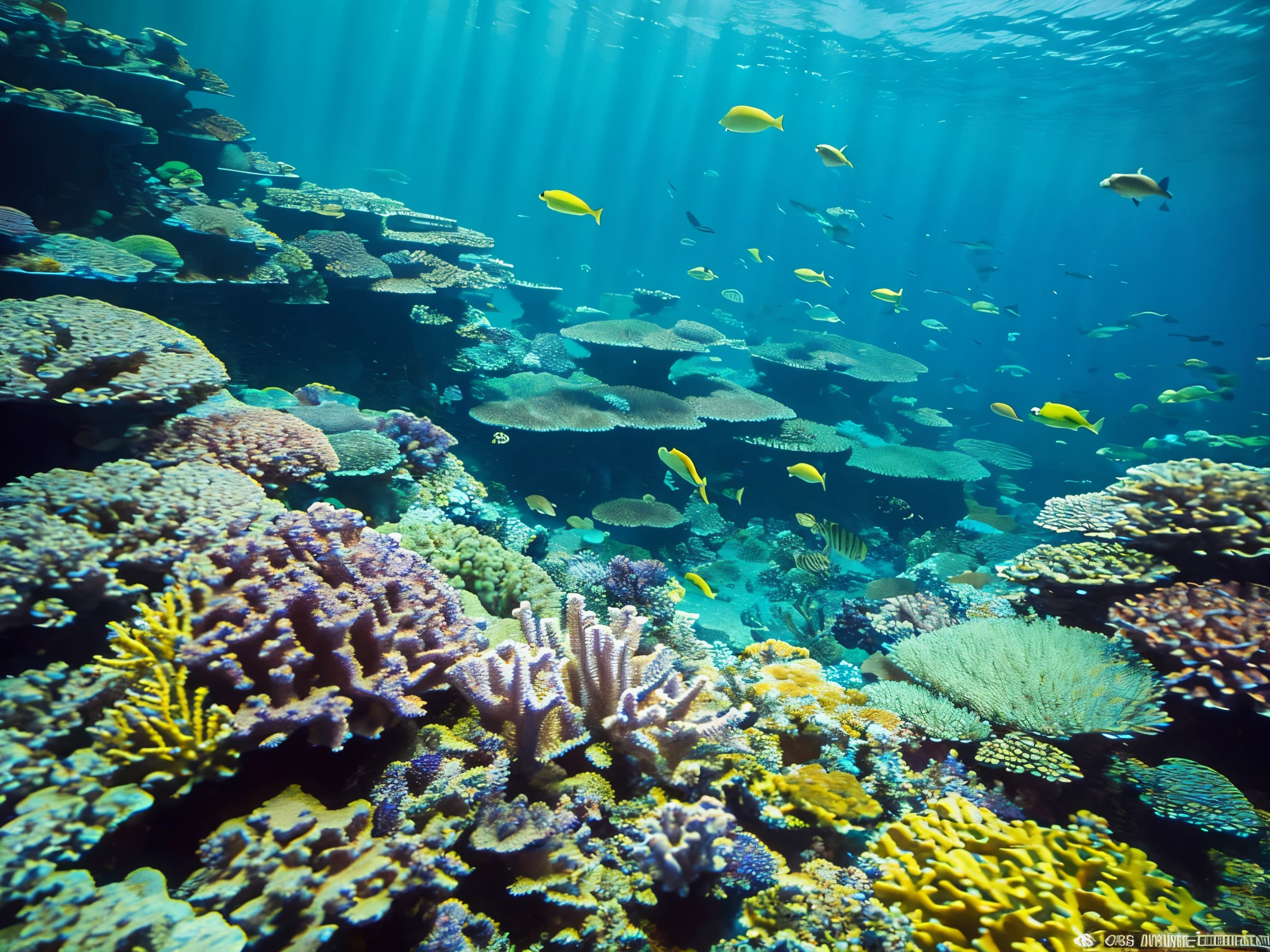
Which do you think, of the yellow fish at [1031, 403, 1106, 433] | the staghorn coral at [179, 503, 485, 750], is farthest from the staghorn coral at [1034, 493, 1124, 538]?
the staghorn coral at [179, 503, 485, 750]

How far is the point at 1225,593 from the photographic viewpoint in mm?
2961

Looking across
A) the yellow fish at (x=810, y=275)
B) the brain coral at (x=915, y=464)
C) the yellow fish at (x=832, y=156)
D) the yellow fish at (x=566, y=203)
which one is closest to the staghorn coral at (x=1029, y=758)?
the yellow fish at (x=566, y=203)

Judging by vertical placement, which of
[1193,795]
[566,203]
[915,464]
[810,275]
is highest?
[810,275]

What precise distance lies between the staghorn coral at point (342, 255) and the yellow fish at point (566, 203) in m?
2.96

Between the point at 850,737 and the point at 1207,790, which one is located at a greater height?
the point at 1207,790

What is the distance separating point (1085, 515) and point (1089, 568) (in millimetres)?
592

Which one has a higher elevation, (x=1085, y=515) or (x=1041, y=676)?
(x=1085, y=515)

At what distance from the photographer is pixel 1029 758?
2.47 m

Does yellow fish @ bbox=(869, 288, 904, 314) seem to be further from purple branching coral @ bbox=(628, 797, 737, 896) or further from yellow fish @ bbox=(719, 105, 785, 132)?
purple branching coral @ bbox=(628, 797, 737, 896)

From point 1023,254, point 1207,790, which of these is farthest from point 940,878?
point 1023,254

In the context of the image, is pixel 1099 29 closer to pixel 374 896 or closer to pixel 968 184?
pixel 374 896

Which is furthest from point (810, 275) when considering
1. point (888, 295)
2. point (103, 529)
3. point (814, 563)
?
point (103, 529)

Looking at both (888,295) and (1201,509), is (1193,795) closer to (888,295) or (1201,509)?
(1201,509)

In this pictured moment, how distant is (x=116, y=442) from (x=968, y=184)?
232 feet
